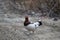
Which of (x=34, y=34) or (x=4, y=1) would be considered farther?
(x=4, y=1)

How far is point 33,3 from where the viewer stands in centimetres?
617

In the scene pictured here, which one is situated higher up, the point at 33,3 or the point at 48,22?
the point at 33,3

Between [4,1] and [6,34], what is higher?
[4,1]

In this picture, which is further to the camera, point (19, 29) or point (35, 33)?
point (19, 29)

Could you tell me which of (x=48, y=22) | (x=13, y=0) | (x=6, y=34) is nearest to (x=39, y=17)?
(x=48, y=22)

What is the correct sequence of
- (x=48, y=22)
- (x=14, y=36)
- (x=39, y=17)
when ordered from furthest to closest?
(x=39, y=17), (x=48, y=22), (x=14, y=36)

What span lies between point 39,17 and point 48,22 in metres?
0.70

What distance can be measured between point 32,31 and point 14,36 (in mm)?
530

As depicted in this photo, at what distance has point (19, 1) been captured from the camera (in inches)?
251

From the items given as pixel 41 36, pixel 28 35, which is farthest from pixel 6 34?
pixel 41 36

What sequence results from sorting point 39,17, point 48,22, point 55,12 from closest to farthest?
1. point 48,22
2. point 39,17
3. point 55,12

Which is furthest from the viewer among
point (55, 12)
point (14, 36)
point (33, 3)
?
point (33, 3)

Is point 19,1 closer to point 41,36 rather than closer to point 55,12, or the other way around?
point 55,12

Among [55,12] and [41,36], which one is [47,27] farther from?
[55,12]
